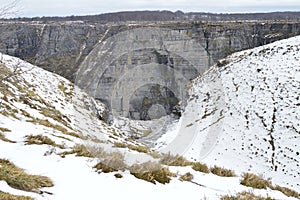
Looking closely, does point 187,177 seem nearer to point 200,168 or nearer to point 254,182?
point 200,168

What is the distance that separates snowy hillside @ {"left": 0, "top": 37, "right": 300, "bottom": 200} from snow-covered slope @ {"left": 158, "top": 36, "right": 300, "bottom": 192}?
7cm

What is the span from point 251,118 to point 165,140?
6860 millimetres

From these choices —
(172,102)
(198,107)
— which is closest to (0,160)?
(198,107)

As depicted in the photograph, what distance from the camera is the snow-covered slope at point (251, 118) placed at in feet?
62.8

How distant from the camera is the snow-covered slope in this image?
1916cm

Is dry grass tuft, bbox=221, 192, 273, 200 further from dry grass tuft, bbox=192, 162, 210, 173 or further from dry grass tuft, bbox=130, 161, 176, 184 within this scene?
dry grass tuft, bbox=192, 162, 210, 173

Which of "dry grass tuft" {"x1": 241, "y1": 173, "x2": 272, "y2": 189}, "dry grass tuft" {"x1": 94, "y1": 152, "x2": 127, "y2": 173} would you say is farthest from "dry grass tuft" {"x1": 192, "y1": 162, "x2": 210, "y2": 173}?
"dry grass tuft" {"x1": 94, "y1": 152, "x2": 127, "y2": 173}

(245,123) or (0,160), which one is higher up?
(0,160)

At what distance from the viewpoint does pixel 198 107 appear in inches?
1224

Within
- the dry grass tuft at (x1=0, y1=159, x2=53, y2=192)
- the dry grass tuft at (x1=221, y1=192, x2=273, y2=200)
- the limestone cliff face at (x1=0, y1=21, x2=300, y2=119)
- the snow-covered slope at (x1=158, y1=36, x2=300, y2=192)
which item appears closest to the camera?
the dry grass tuft at (x1=0, y1=159, x2=53, y2=192)

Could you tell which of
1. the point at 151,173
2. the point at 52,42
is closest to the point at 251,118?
the point at 151,173

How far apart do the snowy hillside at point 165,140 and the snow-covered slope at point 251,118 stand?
0.23 ft

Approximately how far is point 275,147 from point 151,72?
147 ft

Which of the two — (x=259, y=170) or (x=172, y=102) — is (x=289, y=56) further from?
(x=172, y=102)
